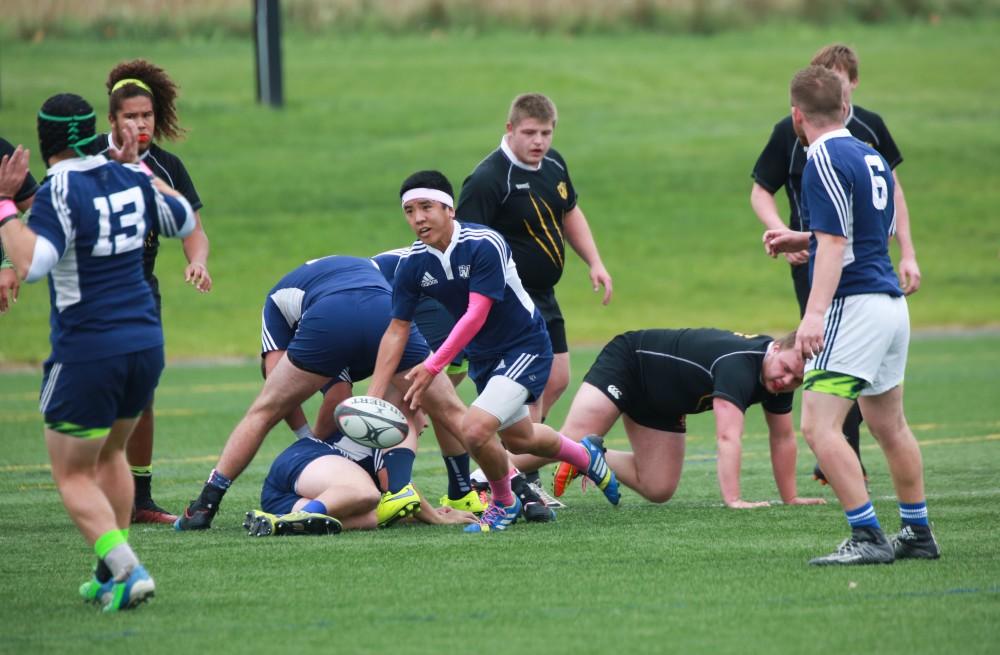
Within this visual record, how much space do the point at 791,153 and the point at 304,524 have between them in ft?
11.8

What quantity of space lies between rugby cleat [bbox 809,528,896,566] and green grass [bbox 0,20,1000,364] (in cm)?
1513

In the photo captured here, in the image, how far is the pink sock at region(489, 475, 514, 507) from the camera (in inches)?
307

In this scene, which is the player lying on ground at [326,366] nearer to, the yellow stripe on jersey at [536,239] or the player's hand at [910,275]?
the yellow stripe on jersey at [536,239]

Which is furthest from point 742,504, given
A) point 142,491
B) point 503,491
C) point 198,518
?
point 142,491

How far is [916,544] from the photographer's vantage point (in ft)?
21.1

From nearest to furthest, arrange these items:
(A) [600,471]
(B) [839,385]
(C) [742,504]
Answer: (B) [839,385] < (C) [742,504] < (A) [600,471]

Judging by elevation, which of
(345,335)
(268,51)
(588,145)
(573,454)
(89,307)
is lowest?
(588,145)

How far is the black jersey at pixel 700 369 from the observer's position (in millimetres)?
8336

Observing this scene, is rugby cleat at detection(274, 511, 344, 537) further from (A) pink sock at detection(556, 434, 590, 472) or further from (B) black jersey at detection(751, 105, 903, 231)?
(B) black jersey at detection(751, 105, 903, 231)

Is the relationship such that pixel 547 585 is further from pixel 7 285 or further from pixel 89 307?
pixel 7 285

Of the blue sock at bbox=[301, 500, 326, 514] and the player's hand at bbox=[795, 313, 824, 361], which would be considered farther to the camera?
the blue sock at bbox=[301, 500, 326, 514]

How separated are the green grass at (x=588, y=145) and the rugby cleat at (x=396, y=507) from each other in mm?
13216

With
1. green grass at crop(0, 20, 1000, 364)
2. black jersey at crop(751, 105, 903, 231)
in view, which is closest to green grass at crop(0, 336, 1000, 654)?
black jersey at crop(751, 105, 903, 231)

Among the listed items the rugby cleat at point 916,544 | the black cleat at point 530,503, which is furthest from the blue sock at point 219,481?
the rugby cleat at point 916,544
